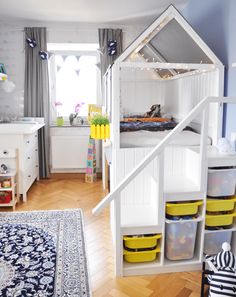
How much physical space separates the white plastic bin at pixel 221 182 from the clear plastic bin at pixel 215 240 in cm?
32

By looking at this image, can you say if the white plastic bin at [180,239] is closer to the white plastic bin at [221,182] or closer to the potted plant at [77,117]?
the white plastic bin at [221,182]

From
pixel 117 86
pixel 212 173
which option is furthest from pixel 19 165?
pixel 212 173

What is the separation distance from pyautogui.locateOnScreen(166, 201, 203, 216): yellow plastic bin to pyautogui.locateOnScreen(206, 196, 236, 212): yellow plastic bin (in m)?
0.09

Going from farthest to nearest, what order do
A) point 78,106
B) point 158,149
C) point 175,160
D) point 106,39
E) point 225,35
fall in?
point 78,106 < point 106,39 < point 225,35 < point 175,160 < point 158,149

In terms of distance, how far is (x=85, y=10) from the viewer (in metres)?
3.95

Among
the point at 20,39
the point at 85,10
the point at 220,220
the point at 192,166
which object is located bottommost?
the point at 220,220

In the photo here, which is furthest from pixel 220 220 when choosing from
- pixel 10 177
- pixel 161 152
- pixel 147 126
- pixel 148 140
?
pixel 10 177

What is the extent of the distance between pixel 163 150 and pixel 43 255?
4.11 feet

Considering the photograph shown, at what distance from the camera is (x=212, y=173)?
84.0 inches

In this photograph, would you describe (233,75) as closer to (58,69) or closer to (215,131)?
(215,131)

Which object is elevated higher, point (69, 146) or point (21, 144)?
point (21, 144)

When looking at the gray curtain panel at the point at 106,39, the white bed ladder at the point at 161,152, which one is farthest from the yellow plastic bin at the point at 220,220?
the gray curtain panel at the point at 106,39

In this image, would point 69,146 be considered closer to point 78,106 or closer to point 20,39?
point 78,106

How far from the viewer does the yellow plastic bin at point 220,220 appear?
7.20 feet
